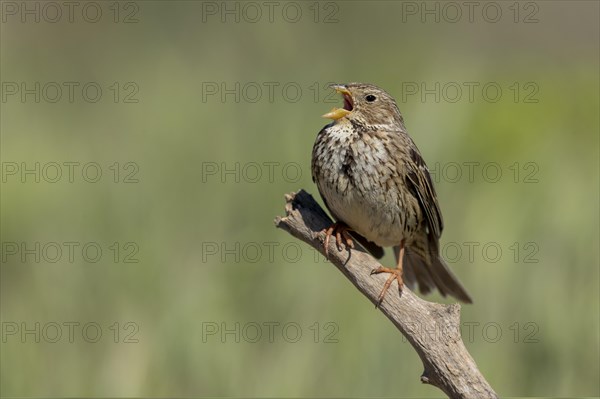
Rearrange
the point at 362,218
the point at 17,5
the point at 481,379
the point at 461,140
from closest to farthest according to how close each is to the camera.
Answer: the point at 481,379
the point at 362,218
the point at 461,140
the point at 17,5

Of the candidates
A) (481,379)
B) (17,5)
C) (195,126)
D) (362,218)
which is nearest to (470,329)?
(362,218)

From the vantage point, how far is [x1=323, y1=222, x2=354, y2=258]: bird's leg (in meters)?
4.59

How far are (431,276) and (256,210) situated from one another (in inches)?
47.7

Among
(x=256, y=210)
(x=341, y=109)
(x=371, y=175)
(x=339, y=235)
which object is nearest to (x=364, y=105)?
(x=341, y=109)

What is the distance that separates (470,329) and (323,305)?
81 centimetres

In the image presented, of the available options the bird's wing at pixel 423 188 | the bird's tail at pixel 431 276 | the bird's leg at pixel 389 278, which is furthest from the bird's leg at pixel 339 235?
the bird's tail at pixel 431 276

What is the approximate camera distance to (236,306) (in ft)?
19.4

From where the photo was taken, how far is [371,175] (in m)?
5.06

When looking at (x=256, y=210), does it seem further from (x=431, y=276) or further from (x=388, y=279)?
(x=388, y=279)

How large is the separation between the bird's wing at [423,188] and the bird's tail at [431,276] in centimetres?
23

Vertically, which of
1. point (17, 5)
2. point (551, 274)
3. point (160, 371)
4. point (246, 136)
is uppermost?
point (17, 5)

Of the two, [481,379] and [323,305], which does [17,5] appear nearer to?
[323,305]

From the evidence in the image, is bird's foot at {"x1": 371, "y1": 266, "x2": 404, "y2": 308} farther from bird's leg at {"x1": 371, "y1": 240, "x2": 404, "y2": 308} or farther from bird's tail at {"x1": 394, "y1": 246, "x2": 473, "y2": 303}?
bird's tail at {"x1": 394, "y1": 246, "x2": 473, "y2": 303}

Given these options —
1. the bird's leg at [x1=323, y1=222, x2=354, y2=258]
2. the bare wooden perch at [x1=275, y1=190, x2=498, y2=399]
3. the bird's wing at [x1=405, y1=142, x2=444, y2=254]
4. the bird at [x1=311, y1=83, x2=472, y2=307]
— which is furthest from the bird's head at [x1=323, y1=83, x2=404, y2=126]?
the bare wooden perch at [x1=275, y1=190, x2=498, y2=399]
